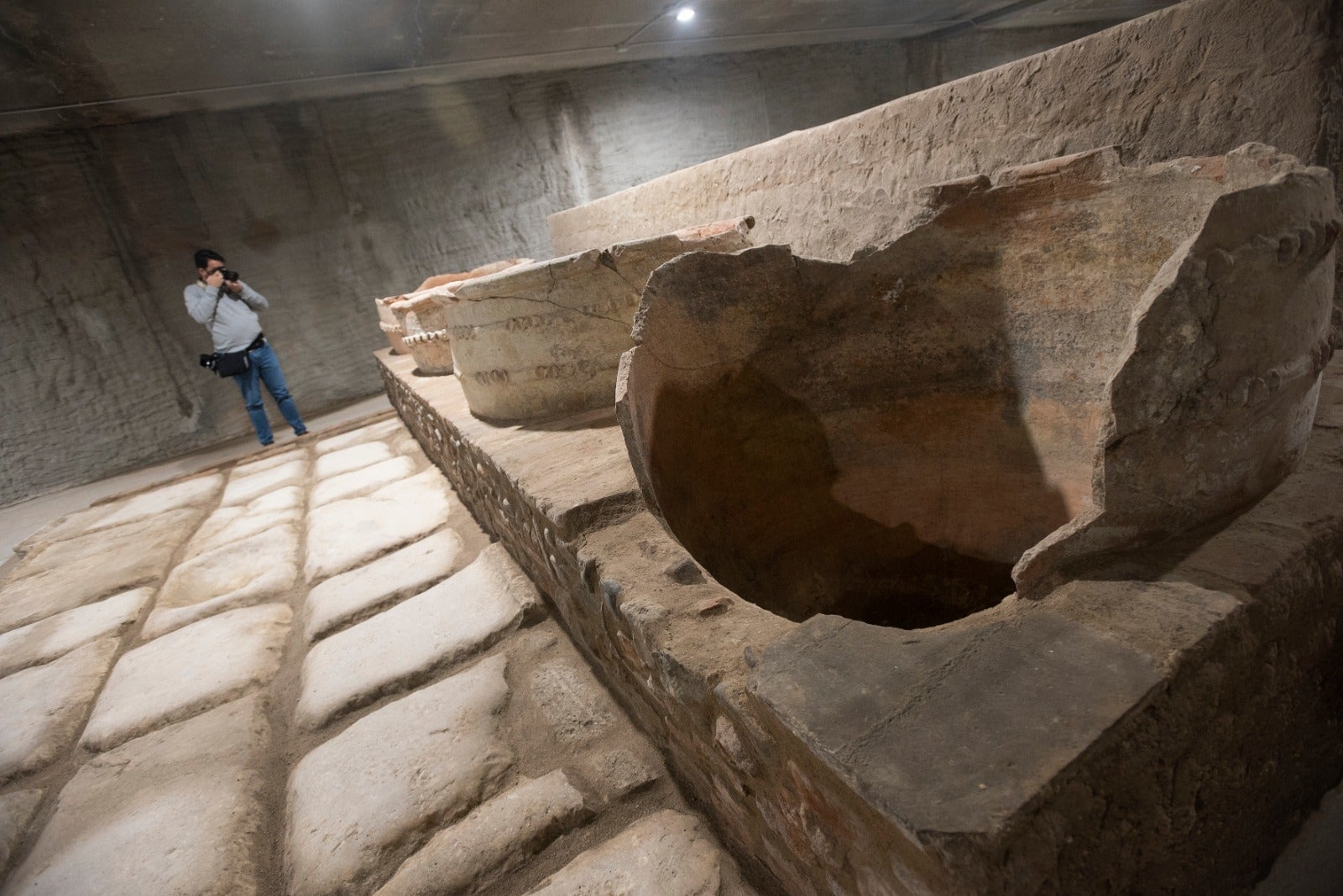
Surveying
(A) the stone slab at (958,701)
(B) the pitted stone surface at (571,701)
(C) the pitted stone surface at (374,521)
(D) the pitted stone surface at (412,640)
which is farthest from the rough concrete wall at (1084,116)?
A: (C) the pitted stone surface at (374,521)

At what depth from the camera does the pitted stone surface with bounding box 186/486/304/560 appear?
3406 millimetres

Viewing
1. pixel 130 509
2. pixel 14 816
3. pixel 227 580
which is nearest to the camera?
pixel 14 816

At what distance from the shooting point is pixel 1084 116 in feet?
5.74

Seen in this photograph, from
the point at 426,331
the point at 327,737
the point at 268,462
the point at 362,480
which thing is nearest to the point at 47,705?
the point at 327,737

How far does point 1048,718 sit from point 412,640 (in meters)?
1.99

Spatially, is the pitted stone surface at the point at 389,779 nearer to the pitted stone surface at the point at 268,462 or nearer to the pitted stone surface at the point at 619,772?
the pitted stone surface at the point at 619,772

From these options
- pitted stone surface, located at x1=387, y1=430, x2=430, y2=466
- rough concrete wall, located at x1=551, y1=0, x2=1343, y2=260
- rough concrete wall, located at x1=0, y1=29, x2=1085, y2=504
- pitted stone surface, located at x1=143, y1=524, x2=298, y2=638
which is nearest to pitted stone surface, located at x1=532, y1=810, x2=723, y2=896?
rough concrete wall, located at x1=551, y1=0, x2=1343, y2=260

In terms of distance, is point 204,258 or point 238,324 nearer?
point 204,258

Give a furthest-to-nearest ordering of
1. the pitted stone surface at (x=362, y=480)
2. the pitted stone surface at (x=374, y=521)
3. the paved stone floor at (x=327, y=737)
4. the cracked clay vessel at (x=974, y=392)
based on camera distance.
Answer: the pitted stone surface at (x=362, y=480), the pitted stone surface at (x=374, y=521), the paved stone floor at (x=327, y=737), the cracked clay vessel at (x=974, y=392)

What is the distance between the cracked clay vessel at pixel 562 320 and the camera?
8.34 feet

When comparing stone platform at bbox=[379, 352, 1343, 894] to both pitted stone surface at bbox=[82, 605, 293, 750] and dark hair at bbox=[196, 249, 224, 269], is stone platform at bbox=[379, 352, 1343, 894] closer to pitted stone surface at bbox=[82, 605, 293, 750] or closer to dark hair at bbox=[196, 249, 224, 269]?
pitted stone surface at bbox=[82, 605, 293, 750]

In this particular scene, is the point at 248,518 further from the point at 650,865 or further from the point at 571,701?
the point at 650,865

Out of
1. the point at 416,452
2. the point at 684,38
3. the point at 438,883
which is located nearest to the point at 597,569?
the point at 438,883

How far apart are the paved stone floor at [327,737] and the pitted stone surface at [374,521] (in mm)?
19
